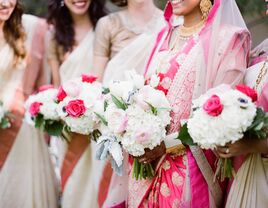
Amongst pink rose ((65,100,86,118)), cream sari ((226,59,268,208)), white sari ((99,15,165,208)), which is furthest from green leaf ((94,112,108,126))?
white sari ((99,15,165,208))

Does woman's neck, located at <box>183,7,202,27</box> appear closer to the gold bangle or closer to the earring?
the earring

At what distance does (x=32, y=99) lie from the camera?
11.8 ft

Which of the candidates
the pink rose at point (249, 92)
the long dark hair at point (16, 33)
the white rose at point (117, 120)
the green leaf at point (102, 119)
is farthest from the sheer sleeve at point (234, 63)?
the long dark hair at point (16, 33)

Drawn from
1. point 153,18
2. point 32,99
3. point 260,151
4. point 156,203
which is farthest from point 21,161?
point 260,151

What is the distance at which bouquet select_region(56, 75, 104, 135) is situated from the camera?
294 centimetres

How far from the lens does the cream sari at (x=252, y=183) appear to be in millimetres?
2457

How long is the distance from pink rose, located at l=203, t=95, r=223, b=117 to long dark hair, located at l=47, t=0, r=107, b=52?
1.78 m

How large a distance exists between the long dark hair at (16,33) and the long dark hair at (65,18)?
0.21 meters

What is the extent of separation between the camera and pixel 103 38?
371cm

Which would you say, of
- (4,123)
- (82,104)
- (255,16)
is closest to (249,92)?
(82,104)

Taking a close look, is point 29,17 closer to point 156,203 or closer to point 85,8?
point 85,8

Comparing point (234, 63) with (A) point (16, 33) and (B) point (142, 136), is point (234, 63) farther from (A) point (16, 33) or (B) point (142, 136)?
(A) point (16, 33)

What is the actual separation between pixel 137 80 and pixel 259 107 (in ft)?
1.93

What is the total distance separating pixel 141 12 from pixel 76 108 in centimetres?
99
